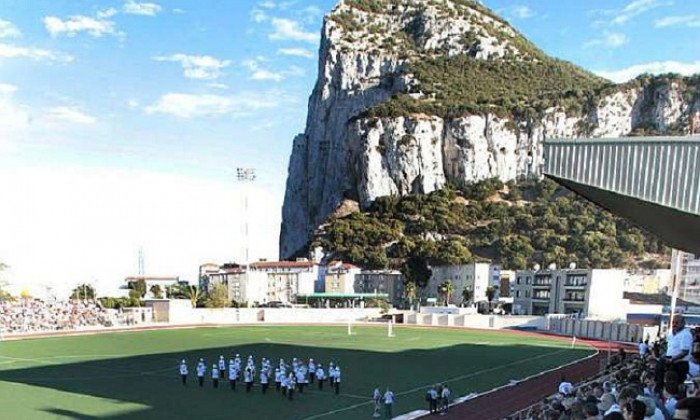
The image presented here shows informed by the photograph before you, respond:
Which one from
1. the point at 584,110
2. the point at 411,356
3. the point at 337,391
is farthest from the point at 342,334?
the point at 584,110

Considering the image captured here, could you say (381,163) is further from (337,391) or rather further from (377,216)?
(337,391)

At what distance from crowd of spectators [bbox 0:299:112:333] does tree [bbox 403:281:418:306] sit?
47746 millimetres

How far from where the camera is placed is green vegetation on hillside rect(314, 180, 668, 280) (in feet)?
357

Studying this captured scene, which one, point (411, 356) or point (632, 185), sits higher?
point (632, 185)

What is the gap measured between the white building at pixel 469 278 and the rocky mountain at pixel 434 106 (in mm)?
40134

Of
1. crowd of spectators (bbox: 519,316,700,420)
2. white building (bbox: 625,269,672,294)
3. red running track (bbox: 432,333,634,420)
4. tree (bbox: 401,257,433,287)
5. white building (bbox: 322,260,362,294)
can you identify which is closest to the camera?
crowd of spectators (bbox: 519,316,700,420)

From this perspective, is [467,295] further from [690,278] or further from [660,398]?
[660,398]

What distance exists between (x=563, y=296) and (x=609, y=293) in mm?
5839

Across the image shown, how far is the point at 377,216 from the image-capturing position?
450ft

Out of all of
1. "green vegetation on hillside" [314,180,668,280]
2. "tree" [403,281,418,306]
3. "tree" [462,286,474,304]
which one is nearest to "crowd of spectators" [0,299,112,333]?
"tree" [403,281,418,306]

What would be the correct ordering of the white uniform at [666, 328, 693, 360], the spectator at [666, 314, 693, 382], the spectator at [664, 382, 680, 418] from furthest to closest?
the white uniform at [666, 328, 693, 360] → the spectator at [666, 314, 693, 382] → the spectator at [664, 382, 680, 418]

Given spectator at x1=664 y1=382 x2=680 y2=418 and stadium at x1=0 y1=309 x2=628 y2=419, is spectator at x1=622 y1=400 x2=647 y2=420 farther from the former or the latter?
stadium at x1=0 y1=309 x2=628 y2=419

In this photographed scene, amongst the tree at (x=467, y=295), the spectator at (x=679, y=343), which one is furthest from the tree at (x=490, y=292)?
the spectator at (x=679, y=343)

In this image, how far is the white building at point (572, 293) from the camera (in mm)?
72688
